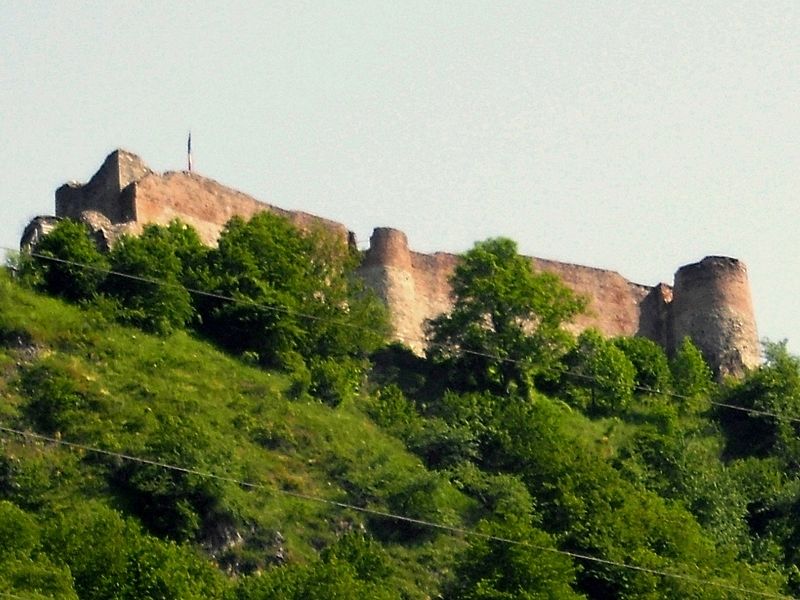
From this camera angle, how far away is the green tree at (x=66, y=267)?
49219 millimetres

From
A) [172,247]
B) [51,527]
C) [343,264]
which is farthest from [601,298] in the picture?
[51,527]

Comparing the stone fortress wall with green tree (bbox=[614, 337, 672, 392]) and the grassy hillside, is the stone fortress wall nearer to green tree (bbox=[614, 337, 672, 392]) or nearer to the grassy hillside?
green tree (bbox=[614, 337, 672, 392])

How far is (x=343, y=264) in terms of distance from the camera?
54.0 metres

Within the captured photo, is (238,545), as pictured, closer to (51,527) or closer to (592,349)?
(51,527)

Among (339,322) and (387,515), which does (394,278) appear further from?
(387,515)

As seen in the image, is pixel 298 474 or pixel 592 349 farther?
pixel 592 349

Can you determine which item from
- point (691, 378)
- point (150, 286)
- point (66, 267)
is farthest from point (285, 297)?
point (691, 378)

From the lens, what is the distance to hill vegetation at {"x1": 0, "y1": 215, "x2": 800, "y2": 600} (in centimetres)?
4234

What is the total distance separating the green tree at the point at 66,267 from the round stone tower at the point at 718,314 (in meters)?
15.2

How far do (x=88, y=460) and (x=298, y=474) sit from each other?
3938 millimetres

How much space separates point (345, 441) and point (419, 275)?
9944 mm

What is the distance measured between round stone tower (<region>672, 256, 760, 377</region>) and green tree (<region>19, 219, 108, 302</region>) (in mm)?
15206

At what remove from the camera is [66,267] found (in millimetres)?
49312

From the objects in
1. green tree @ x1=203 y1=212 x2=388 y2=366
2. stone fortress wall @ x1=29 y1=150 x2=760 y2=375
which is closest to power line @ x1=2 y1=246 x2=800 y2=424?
green tree @ x1=203 y1=212 x2=388 y2=366
